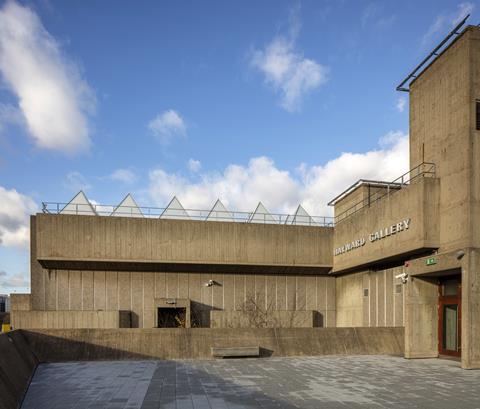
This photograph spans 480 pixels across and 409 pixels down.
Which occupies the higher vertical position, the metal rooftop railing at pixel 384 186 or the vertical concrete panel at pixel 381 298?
the metal rooftop railing at pixel 384 186

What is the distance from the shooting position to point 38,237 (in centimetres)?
2430

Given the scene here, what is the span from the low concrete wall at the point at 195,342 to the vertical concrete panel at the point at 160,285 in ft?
33.2

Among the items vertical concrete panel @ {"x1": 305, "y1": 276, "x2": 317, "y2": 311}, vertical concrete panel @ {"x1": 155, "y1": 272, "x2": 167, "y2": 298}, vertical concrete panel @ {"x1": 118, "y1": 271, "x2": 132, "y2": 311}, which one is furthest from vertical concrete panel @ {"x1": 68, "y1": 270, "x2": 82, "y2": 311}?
vertical concrete panel @ {"x1": 305, "y1": 276, "x2": 317, "y2": 311}

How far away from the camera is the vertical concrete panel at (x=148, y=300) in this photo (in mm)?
25766

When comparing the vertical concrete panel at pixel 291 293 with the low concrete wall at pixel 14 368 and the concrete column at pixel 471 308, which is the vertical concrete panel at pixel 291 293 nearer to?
the concrete column at pixel 471 308

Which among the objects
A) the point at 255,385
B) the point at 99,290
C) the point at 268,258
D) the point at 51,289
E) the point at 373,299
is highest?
the point at 268,258

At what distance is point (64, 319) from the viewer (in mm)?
24047

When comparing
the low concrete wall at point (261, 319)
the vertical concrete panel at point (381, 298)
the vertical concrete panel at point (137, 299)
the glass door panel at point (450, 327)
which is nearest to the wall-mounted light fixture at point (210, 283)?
the low concrete wall at point (261, 319)

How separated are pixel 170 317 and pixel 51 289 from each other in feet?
23.0

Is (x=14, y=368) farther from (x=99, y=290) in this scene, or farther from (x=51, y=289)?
(x=51, y=289)

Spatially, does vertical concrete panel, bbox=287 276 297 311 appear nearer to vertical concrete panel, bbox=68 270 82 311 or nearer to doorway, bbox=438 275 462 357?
doorway, bbox=438 275 462 357

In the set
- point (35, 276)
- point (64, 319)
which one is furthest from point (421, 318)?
point (35, 276)

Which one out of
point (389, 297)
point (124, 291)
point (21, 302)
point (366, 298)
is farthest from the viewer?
point (124, 291)

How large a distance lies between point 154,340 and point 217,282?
11.0 meters
